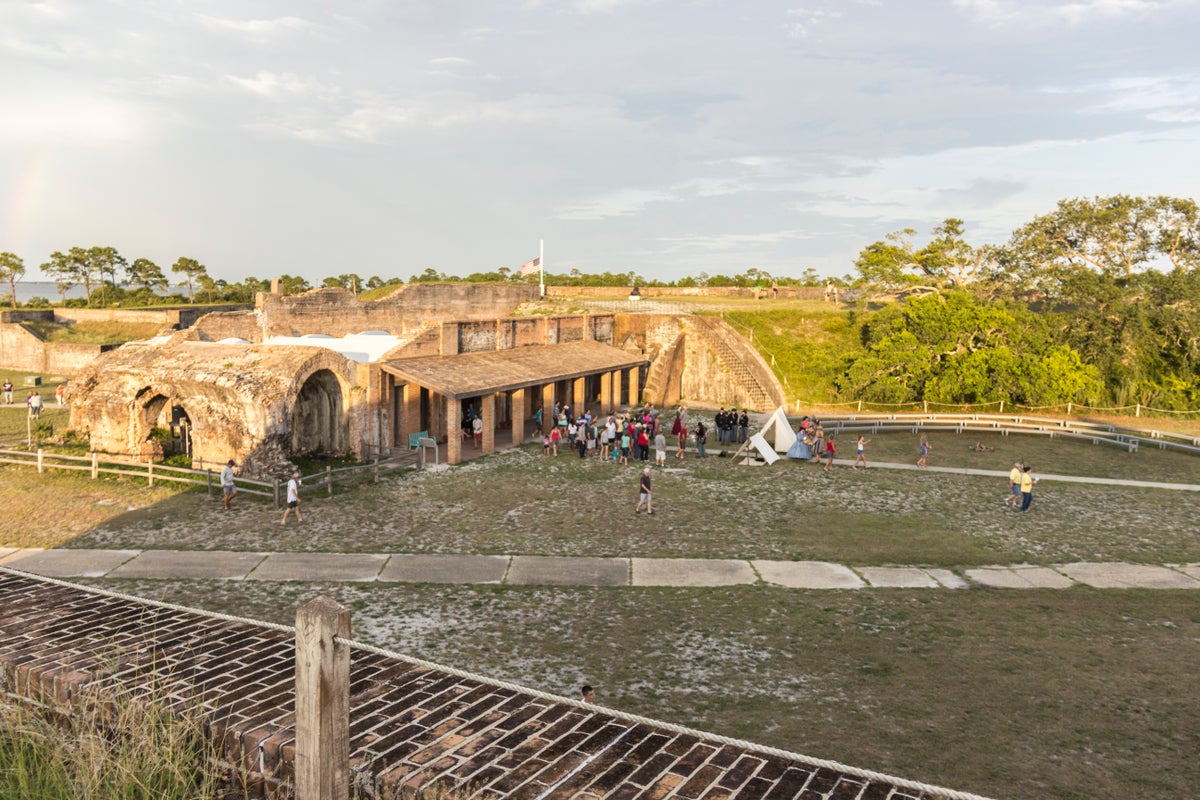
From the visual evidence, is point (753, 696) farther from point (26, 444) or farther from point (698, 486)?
point (26, 444)

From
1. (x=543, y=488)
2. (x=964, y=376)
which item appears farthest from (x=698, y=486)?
(x=964, y=376)

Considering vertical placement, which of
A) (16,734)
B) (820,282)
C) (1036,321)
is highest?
(820,282)

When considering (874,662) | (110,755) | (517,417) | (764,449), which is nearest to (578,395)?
(517,417)

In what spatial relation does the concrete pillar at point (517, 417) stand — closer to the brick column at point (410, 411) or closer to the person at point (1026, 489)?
the brick column at point (410, 411)

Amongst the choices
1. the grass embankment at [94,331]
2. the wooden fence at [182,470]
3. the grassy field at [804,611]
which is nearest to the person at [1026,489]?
the grassy field at [804,611]

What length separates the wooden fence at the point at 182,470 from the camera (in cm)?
2023

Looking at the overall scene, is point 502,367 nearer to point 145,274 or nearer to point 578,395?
point 578,395

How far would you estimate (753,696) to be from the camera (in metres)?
9.98

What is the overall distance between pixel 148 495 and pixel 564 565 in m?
11.8

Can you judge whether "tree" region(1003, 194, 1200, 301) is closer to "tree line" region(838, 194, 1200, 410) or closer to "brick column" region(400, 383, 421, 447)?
"tree line" region(838, 194, 1200, 410)

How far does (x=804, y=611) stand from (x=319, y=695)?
9.63 m

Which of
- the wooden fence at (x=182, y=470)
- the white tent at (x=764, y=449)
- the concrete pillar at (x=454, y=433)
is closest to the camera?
the wooden fence at (x=182, y=470)

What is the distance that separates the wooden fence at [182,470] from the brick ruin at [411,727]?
11973 mm

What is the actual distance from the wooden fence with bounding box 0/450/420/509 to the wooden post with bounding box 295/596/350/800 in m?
14.9
